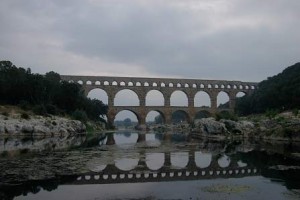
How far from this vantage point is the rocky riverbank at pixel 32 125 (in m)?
40.9

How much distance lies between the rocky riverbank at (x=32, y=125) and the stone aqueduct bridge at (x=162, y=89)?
3591 centimetres

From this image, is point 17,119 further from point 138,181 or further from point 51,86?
point 138,181

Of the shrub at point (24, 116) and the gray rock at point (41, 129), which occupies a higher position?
the shrub at point (24, 116)

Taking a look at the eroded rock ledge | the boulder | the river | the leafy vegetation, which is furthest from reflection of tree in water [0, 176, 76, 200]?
the leafy vegetation

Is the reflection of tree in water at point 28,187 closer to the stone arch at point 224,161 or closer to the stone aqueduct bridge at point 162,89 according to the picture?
the stone arch at point 224,161

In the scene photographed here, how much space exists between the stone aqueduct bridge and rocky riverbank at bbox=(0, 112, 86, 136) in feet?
118

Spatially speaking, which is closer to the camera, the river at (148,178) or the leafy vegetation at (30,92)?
the river at (148,178)

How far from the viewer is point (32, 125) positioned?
4262 centimetres

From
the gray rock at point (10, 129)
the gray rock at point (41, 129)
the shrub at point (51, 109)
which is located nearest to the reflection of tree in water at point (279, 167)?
the gray rock at point (41, 129)

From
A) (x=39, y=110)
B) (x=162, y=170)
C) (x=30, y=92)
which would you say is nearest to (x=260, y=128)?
(x=39, y=110)

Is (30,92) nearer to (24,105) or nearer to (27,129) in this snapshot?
(24,105)

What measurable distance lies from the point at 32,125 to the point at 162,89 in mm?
49969

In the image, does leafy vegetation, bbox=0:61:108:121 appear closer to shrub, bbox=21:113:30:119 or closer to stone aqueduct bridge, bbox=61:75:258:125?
shrub, bbox=21:113:30:119

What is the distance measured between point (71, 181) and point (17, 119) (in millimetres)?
31364
